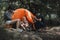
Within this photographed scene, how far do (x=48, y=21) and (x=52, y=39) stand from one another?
2.16m

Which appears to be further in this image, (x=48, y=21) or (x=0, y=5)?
(x=48, y=21)

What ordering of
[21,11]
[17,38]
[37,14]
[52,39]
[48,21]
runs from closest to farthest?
[17,38]
[52,39]
[21,11]
[37,14]
[48,21]

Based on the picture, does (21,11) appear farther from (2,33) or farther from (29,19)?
(2,33)

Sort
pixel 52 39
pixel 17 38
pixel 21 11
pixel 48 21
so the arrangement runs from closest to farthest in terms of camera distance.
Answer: pixel 17 38
pixel 52 39
pixel 21 11
pixel 48 21

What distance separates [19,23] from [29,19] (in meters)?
0.42

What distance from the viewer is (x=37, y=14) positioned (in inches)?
315

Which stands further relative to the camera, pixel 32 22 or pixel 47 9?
pixel 47 9

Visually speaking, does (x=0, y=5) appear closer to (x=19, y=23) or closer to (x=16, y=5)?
(x=16, y=5)

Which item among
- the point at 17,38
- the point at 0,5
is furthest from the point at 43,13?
the point at 17,38

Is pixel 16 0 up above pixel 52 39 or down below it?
above

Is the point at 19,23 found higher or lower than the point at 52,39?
higher

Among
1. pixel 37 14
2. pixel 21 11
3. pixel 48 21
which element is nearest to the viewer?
pixel 21 11

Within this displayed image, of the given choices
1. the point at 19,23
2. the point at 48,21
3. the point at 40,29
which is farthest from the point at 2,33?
the point at 48,21

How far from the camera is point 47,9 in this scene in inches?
328
